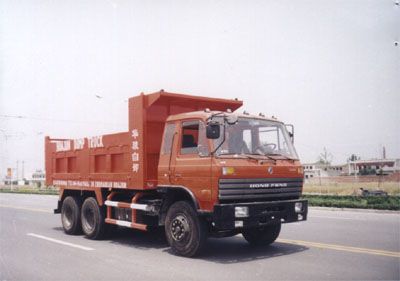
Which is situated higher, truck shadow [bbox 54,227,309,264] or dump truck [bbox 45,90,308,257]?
dump truck [bbox 45,90,308,257]

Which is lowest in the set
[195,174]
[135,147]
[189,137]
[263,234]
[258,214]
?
Result: [263,234]

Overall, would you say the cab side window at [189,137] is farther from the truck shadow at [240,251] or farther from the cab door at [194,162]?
the truck shadow at [240,251]

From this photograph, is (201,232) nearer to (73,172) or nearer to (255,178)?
(255,178)

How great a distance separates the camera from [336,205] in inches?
765

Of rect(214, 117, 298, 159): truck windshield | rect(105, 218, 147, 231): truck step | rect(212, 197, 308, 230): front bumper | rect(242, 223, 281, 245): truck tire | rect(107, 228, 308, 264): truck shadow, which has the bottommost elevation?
rect(107, 228, 308, 264): truck shadow

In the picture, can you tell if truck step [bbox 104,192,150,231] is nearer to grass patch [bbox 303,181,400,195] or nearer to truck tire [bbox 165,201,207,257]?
truck tire [bbox 165,201,207,257]

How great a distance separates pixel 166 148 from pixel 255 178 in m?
1.98

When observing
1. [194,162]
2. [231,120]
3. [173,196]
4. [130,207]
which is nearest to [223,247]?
[173,196]

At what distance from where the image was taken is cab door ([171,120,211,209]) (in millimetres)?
7629

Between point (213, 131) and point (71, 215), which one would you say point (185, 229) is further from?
point (71, 215)

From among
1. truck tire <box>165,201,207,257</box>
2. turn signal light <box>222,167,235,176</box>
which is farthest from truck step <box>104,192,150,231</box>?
turn signal light <box>222,167,235,176</box>

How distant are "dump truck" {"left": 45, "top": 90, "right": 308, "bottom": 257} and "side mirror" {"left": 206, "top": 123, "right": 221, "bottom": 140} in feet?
0.06

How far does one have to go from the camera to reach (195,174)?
309 inches

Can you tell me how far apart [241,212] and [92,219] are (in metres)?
4.86
